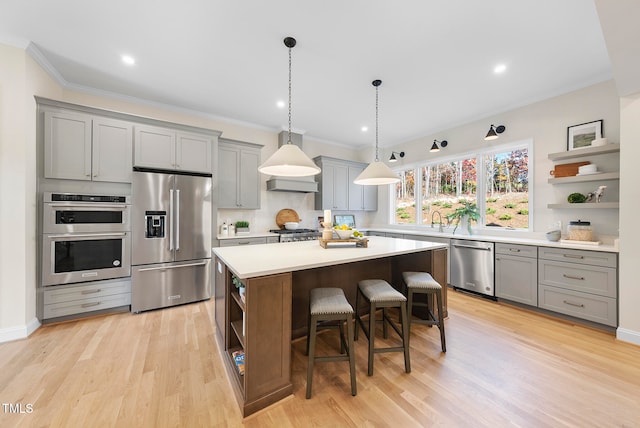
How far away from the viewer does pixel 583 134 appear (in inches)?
121

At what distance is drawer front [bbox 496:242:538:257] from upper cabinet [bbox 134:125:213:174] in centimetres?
430

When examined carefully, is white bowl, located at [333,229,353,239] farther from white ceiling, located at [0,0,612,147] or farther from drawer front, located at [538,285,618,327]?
drawer front, located at [538,285,618,327]

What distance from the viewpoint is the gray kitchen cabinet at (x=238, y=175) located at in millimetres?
3990

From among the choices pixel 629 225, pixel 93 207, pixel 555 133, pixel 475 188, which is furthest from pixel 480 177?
pixel 93 207

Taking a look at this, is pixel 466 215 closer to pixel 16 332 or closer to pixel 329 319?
pixel 329 319

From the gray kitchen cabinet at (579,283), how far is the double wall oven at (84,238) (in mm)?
5190

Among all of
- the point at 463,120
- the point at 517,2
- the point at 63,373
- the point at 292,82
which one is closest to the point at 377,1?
the point at 517,2

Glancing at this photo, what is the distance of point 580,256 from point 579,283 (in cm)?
31

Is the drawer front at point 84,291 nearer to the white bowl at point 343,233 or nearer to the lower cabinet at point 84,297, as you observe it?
the lower cabinet at point 84,297

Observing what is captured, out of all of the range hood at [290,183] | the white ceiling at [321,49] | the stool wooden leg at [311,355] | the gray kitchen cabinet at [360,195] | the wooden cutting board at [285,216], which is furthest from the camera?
the gray kitchen cabinet at [360,195]

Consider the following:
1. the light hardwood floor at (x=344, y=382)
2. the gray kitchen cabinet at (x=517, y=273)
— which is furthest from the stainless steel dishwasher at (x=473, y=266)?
the light hardwood floor at (x=344, y=382)

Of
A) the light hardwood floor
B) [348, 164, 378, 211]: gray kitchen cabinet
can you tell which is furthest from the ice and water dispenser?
[348, 164, 378, 211]: gray kitchen cabinet

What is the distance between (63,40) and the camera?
234 cm

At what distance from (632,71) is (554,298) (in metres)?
2.41
